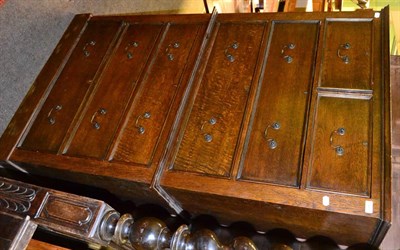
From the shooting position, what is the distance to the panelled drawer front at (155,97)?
2016mm

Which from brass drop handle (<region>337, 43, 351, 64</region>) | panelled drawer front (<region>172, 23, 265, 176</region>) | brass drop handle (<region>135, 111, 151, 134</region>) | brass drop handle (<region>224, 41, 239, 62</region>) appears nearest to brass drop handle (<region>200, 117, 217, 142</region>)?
panelled drawer front (<region>172, 23, 265, 176</region>)

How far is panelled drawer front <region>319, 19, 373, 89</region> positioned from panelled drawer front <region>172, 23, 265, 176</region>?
1.43ft

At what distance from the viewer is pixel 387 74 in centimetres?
186

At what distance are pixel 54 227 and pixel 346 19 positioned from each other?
6.64ft

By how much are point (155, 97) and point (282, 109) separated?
809 mm

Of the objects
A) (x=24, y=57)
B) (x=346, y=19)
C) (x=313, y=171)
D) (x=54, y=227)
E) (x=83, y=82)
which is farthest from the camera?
(x=24, y=57)

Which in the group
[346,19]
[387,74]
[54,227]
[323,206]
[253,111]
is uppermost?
[346,19]

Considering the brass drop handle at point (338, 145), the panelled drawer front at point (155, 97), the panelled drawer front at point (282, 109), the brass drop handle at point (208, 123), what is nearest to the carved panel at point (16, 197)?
the panelled drawer front at point (155, 97)

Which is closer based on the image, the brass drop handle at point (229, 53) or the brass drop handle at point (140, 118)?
the brass drop handle at point (140, 118)

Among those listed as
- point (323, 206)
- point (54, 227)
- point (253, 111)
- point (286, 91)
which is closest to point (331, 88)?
point (286, 91)

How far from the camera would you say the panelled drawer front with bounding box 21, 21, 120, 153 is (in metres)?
2.25

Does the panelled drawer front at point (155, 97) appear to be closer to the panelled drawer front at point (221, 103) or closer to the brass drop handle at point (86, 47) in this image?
the panelled drawer front at point (221, 103)

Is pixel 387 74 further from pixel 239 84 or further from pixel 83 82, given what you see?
pixel 83 82

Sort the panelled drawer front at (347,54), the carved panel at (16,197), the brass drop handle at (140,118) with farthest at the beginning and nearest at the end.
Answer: the brass drop handle at (140,118), the panelled drawer front at (347,54), the carved panel at (16,197)
